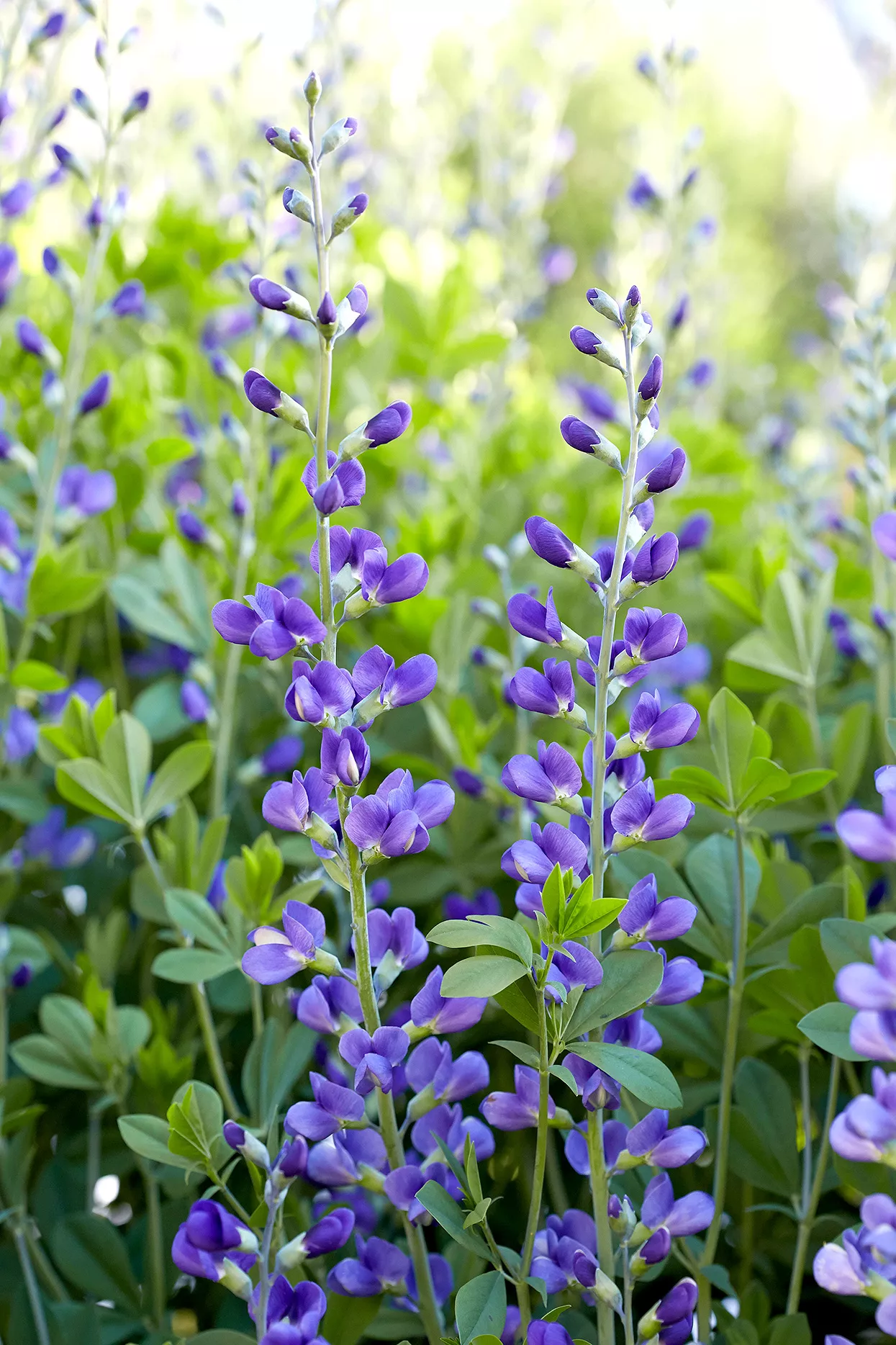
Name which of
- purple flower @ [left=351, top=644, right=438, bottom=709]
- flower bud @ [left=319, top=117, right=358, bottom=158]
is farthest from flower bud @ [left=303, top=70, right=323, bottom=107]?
purple flower @ [left=351, top=644, right=438, bottom=709]

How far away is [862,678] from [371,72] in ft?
10.1

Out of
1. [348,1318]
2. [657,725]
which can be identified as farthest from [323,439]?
[348,1318]

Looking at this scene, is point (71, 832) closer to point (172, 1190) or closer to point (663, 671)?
point (172, 1190)

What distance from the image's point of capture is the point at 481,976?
64cm

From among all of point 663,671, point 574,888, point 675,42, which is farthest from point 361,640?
point 675,42

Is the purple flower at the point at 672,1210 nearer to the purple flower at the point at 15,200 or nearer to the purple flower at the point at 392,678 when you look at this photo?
the purple flower at the point at 392,678

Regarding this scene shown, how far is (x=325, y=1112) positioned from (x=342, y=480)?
40 cm

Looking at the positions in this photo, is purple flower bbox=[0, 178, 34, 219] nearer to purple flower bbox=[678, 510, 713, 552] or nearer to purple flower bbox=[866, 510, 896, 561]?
purple flower bbox=[678, 510, 713, 552]

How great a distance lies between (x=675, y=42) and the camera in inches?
72.6

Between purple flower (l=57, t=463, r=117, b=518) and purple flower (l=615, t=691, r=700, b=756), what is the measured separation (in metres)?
0.92

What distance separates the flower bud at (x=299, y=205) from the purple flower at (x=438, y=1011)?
1.60 ft

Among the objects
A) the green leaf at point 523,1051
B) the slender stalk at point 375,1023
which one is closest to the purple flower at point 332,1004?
the slender stalk at point 375,1023

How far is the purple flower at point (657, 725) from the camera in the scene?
0.70 m

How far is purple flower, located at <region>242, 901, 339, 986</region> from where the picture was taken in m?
0.67
